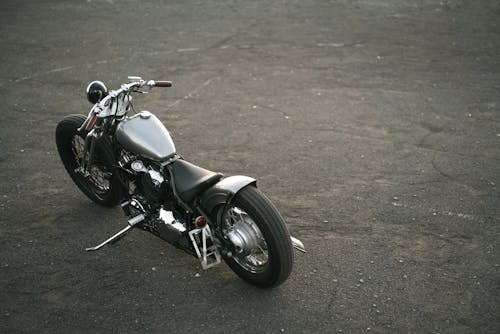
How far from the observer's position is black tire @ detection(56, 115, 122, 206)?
529 centimetres

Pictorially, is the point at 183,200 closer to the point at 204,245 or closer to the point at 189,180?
the point at 189,180

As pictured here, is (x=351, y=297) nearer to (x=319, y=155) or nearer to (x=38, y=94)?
(x=319, y=155)

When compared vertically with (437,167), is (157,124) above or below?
above

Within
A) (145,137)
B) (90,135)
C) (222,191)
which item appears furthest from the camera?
(90,135)

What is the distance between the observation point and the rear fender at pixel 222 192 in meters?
4.18

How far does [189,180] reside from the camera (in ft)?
14.4

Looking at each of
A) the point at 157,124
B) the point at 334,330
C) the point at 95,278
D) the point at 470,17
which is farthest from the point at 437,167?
the point at 470,17

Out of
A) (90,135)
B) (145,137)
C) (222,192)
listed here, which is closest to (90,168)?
(90,135)

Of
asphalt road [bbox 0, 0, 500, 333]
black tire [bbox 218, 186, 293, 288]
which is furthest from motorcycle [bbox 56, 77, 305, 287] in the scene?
asphalt road [bbox 0, 0, 500, 333]

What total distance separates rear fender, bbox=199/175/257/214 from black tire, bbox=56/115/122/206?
1.19 meters

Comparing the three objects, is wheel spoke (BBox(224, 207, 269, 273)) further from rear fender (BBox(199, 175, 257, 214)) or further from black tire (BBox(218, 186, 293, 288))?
rear fender (BBox(199, 175, 257, 214))

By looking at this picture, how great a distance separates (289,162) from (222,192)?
2.51 m

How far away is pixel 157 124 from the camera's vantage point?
473 cm

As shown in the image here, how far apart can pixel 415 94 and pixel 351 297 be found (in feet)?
16.2
